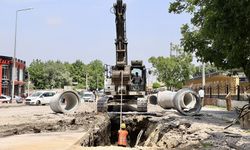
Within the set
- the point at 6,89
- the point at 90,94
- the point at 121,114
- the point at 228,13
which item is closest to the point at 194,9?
the point at 121,114

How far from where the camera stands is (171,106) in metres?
30.4

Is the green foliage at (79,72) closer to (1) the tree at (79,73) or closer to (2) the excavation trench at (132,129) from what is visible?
(1) the tree at (79,73)

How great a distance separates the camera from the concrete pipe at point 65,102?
2962 centimetres

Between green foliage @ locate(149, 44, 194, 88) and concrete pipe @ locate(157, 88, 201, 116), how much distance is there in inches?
1779

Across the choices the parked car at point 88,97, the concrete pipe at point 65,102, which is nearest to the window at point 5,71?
the parked car at point 88,97

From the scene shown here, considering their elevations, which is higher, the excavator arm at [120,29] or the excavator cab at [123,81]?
the excavator arm at [120,29]

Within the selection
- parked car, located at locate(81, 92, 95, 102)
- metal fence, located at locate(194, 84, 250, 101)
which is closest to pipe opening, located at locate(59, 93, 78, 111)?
metal fence, located at locate(194, 84, 250, 101)

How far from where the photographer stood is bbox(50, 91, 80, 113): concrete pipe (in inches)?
1166

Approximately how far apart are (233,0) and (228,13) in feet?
2.37

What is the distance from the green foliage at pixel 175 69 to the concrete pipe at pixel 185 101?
45.2 m

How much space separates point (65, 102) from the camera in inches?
1296

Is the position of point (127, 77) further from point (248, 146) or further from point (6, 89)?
point (6, 89)

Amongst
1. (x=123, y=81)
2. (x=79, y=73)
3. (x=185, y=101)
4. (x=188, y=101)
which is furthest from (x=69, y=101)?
(x=79, y=73)

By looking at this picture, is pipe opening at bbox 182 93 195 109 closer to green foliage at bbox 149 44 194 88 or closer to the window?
green foliage at bbox 149 44 194 88
